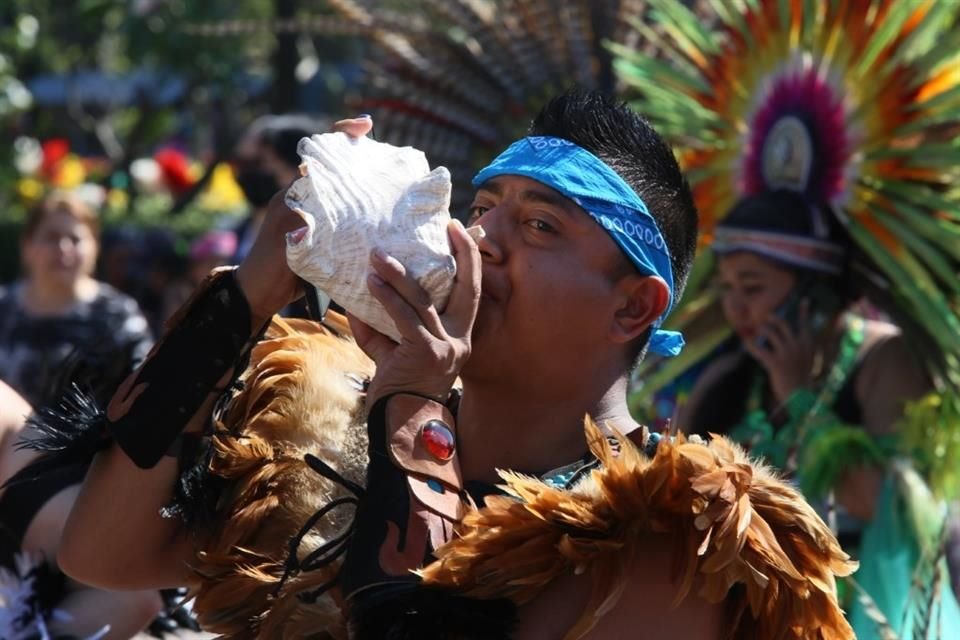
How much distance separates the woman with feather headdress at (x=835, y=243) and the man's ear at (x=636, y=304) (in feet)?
6.78

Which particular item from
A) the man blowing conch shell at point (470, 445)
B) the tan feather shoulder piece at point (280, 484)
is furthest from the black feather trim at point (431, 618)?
the tan feather shoulder piece at point (280, 484)

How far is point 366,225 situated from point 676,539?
52 cm

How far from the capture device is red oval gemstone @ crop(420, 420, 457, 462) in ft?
6.33

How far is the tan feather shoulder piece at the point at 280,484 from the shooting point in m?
2.09

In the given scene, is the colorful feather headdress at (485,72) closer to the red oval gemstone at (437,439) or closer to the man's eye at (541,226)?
the man's eye at (541,226)

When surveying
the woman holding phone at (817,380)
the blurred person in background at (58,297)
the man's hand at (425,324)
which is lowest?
the blurred person in background at (58,297)

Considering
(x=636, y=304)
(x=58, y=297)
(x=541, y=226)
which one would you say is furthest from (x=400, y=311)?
(x=58, y=297)

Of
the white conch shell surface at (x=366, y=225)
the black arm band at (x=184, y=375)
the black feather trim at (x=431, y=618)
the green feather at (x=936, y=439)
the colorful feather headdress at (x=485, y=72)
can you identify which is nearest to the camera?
the black feather trim at (x=431, y=618)

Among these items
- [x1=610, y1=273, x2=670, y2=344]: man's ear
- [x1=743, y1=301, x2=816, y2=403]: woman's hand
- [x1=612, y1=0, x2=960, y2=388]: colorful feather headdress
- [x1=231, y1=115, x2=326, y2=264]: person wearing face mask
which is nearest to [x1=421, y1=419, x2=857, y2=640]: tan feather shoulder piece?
[x1=610, y1=273, x2=670, y2=344]: man's ear

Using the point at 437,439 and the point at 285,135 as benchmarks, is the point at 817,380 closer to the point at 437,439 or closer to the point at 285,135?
the point at 285,135

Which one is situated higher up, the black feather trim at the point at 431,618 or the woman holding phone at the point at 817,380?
the black feather trim at the point at 431,618

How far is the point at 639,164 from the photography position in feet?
7.17

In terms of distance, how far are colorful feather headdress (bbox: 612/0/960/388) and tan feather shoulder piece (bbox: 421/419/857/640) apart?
241cm

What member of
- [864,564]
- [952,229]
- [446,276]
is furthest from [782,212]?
[446,276]
